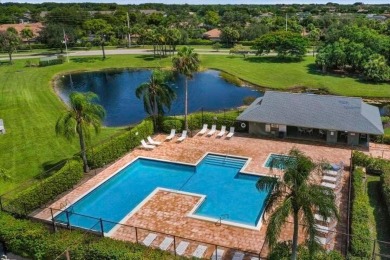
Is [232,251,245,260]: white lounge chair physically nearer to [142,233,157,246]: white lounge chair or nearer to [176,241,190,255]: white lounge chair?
[176,241,190,255]: white lounge chair

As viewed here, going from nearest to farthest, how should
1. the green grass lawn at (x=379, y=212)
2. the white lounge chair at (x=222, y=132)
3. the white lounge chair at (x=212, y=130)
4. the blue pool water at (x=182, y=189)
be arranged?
the green grass lawn at (x=379, y=212) < the blue pool water at (x=182, y=189) < the white lounge chair at (x=222, y=132) < the white lounge chair at (x=212, y=130)

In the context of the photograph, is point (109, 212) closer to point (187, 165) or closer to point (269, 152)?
point (187, 165)

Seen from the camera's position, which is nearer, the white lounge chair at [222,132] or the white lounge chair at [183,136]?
the white lounge chair at [183,136]

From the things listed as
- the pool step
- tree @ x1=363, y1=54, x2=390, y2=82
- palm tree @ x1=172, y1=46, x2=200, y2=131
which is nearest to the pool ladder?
the pool step

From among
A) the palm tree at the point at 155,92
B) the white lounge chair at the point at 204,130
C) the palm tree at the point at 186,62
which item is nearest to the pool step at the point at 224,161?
the white lounge chair at the point at 204,130

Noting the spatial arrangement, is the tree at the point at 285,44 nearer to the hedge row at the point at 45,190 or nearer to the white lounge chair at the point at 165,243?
the hedge row at the point at 45,190

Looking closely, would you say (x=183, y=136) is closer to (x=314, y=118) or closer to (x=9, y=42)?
(x=314, y=118)

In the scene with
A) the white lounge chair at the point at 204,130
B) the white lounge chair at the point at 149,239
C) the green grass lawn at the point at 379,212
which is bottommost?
the green grass lawn at the point at 379,212
